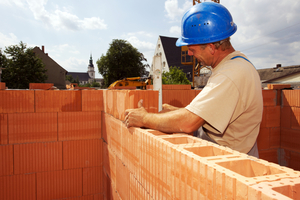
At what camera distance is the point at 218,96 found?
1601 mm

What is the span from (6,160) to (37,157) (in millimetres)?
463

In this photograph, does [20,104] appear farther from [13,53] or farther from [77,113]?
[13,53]

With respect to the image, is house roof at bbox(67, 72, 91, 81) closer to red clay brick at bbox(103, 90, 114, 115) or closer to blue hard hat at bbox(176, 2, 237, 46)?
red clay brick at bbox(103, 90, 114, 115)

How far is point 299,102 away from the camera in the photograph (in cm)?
575

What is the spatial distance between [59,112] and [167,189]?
2.85 meters

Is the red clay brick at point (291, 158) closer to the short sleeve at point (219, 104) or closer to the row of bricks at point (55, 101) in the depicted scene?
the row of bricks at point (55, 101)

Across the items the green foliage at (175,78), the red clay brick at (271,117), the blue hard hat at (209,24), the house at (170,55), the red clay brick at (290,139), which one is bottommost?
the red clay brick at (290,139)

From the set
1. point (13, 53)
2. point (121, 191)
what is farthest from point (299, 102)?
point (13, 53)

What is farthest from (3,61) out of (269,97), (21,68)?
(269,97)

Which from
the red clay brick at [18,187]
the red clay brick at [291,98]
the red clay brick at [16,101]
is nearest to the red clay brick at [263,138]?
the red clay brick at [291,98]

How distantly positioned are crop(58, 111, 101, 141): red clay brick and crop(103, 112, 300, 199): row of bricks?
1945 millimetres

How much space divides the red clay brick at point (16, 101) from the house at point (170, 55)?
36.7 metres

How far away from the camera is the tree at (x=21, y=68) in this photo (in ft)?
87.0

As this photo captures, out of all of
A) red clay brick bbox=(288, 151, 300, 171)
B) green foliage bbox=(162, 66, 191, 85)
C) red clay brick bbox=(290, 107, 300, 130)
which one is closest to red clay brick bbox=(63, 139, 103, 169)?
red clay brick bbox=(290, 107, 300, 130)
